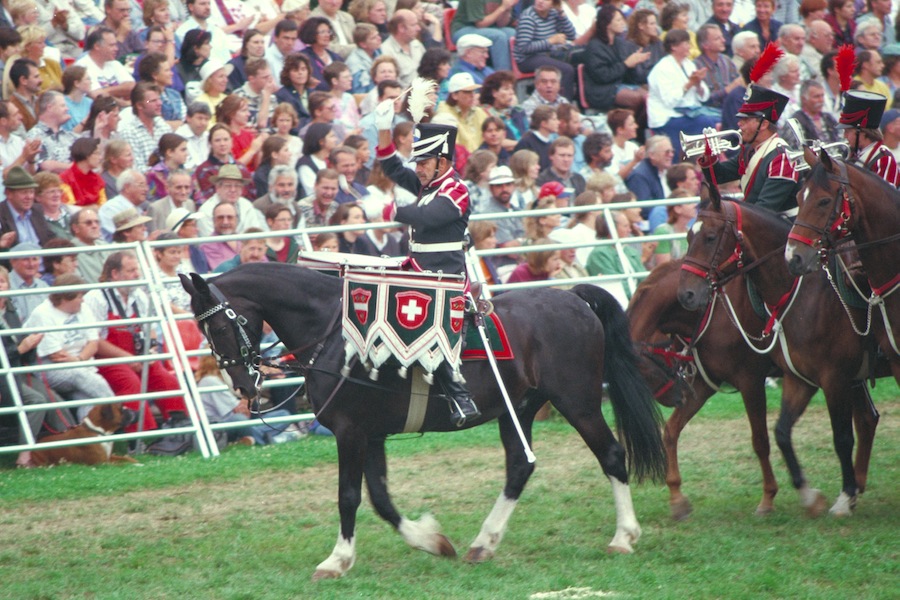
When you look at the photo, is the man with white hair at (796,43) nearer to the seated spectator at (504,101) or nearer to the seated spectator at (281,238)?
the seated spectator at (504,101)

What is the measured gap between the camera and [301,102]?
47.9ft

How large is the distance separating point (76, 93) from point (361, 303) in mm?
6988

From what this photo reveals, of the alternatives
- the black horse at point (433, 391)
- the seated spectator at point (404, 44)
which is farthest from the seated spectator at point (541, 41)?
the black horse at point (433, 391)

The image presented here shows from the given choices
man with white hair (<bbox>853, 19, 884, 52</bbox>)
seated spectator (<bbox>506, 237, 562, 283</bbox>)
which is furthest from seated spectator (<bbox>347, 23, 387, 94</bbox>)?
man with white hair (<bbox>853, 19, 884, 52</bbox>)

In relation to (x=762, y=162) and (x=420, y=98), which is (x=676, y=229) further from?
(x=420, y=98)

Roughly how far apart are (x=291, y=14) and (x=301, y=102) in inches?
82.8

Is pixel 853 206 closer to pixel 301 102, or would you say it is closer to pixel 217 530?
pixel 217 530

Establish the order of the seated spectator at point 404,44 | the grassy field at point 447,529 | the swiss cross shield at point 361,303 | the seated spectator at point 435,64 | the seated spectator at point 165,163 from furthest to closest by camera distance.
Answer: the seated spectator at point 404,44 → the seated spectator at point 435,64 → the seated spectator at point 165,163 → the swiss cross shield at point 361,303 → the grassy field at point 447,529

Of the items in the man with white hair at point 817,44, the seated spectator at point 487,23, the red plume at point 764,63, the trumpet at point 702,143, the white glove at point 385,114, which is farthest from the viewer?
the man with white hair at point 817,44

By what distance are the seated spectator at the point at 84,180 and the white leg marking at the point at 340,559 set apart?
5.97 meters

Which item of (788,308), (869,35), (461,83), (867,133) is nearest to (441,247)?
(788,308)

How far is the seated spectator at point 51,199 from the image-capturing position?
11.5 meters

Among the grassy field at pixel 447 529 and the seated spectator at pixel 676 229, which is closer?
the grassy field at pixel 447 529

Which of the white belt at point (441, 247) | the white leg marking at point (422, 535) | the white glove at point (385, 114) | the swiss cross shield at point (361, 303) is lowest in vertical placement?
the white leg marking at point (422, 535)
